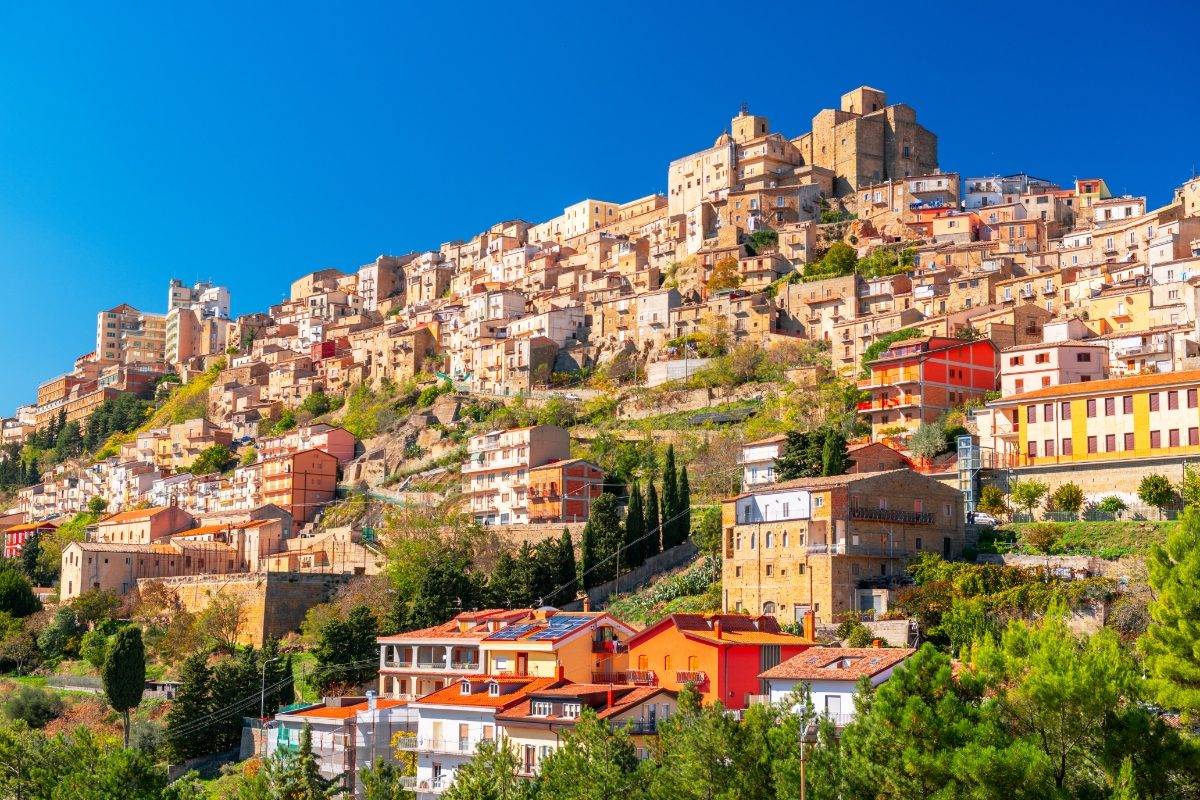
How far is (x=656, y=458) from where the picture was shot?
7312cm

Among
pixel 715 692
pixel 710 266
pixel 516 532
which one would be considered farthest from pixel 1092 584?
pixel 710 266

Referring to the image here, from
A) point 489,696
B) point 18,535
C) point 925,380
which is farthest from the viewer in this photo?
point 18,535

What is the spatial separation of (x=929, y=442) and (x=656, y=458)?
744 inches

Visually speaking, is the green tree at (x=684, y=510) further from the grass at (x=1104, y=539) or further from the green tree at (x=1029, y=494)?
the grass at (x=1104, y=539)

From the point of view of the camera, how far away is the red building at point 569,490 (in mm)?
71750

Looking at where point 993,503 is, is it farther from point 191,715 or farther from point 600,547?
point 191,715

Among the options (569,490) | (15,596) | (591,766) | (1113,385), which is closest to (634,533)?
(569,490)

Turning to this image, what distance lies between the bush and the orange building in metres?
28.9

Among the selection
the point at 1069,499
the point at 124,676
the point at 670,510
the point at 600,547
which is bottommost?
the point at 124,676

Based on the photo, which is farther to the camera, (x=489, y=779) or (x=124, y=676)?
(x=124, y=676)

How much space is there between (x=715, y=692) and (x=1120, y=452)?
722 inches

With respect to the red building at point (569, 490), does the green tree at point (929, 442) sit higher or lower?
higher

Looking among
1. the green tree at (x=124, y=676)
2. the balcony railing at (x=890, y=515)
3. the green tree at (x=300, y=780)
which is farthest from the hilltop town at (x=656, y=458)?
the green tree at (x=124, y=676)

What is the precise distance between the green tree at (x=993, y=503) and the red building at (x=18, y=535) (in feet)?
212
